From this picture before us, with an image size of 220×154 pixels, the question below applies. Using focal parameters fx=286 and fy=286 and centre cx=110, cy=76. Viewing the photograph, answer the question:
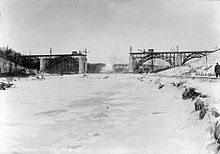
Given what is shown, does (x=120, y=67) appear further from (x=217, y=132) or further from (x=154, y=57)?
(x=217, y=132)

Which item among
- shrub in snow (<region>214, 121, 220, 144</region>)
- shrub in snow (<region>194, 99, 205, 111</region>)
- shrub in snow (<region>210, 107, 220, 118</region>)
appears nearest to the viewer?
shrub in snow (<region>214, 121, 220, 144</region>)

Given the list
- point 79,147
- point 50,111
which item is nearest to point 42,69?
point 50,111

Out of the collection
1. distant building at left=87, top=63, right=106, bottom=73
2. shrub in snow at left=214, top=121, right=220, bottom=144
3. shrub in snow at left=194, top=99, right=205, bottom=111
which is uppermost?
distant building at left=87, top=63, right=106, bottom=73

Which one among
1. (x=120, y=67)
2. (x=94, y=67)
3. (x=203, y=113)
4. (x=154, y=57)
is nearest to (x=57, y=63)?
(x=154, y=57)

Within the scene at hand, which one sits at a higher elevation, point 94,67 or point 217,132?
point 94,67

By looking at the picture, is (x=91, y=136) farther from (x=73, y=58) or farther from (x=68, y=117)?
(x=73, y=58)

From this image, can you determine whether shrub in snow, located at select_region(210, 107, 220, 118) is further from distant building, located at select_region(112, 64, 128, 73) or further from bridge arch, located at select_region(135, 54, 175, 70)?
distant building, located at select_region(112, 64, 128, 73)

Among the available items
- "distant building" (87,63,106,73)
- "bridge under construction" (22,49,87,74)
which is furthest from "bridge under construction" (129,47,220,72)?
"distant building" (87,63,106,73)

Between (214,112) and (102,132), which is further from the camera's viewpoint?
(102,132)

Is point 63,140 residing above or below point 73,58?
below

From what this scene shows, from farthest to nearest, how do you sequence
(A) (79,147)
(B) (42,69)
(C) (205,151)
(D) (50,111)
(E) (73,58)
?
(B) (42,69)
(E) (73,58)
(D) (50,111)
(A) (79,147)
(C) (205,151)

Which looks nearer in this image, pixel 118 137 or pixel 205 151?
pixel 205 151
